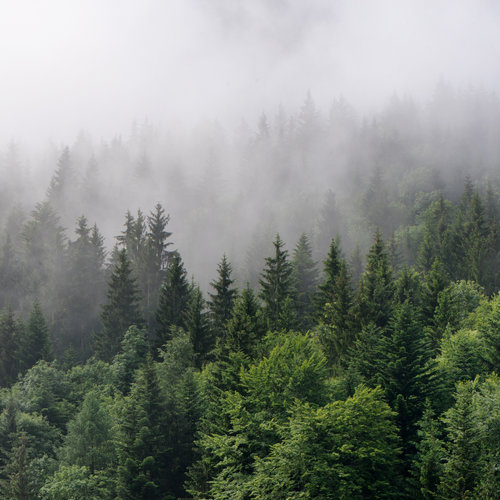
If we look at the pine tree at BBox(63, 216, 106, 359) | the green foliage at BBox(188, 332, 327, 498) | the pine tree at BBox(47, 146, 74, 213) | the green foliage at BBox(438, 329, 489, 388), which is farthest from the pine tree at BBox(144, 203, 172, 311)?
the green foliage at BBox(438, 329, 489, 388)

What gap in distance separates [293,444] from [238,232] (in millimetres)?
103219

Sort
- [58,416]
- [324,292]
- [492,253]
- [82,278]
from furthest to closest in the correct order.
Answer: [82,278] < [492,253] < [324,292] < [58,416]

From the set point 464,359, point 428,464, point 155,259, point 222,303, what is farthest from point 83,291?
point 428,464

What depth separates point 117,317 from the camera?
72938 mm

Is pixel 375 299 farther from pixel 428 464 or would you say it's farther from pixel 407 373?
pixel 428 464

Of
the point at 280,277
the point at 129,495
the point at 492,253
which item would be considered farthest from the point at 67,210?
the point at 129,495

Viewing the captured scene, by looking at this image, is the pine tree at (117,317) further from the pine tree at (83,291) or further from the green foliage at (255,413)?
the green foliage at (255,413)

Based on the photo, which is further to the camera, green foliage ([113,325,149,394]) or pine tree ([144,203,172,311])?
pine tree ([144,203,172,311])

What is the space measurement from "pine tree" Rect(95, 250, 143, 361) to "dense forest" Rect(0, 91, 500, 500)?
0.20 meters

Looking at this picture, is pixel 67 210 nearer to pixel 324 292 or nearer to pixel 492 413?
pixel 324 292

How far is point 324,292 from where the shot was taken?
58969 millimetres

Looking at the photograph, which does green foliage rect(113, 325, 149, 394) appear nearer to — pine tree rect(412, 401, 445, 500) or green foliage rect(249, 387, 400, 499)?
green foliage rect(249, 387, 400, 499)

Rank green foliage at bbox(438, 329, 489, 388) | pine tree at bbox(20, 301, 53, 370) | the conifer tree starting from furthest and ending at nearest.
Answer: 1. pine tree at bbox(20, 301, 53, 370)
2. the conifer tree
3. green foliage at bbox(438, 329, 489, 388)

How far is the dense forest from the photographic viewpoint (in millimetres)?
32000
